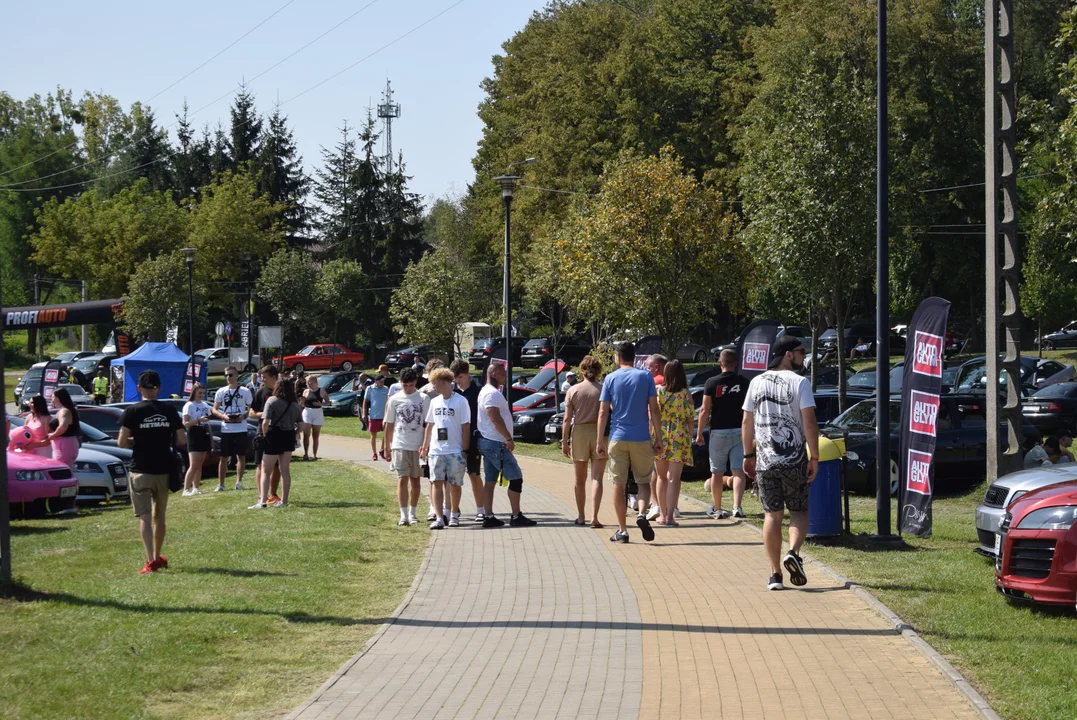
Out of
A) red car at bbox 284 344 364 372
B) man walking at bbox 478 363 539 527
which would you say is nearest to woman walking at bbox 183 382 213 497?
man walking at bbox 478 363 539 527

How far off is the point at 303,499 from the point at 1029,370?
20954 millimetres

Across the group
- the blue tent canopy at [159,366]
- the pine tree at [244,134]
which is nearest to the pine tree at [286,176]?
the pine tree at [244,134]

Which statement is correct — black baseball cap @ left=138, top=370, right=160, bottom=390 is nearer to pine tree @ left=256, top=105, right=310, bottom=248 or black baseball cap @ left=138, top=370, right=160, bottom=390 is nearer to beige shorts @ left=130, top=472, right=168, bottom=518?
beige shorts @ left=130, top=472, right=168, bottom=518

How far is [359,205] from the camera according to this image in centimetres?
7569

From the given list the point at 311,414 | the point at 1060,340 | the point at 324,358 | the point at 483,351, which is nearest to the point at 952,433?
the point at 311,414

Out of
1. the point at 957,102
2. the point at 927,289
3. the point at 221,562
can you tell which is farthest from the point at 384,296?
the point at 221,562

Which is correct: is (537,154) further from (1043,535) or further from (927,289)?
(1043,535)

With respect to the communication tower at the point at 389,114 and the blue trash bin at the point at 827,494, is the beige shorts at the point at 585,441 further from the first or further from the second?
the communication tower at the point at 389,114

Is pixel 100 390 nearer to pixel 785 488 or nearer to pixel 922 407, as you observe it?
pixel 922 407

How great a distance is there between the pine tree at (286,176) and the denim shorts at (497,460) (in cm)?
6703

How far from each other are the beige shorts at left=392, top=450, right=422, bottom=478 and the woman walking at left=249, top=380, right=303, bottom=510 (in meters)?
2.09

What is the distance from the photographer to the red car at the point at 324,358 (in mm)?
65875

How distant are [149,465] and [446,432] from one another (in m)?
3.58

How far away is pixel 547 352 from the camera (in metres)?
57.0
